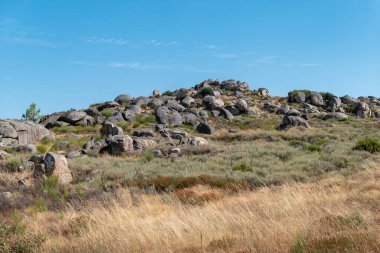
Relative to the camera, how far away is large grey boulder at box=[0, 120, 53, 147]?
31234 mm

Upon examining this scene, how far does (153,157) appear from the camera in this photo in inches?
979

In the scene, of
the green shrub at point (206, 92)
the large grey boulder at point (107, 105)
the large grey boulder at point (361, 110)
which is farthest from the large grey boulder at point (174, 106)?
the large grey boulder at point (361, 110)

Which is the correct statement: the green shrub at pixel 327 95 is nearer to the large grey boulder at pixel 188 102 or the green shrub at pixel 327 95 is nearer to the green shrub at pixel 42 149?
the large grey boulder at pixel 188 102

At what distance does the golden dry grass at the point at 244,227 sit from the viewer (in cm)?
582

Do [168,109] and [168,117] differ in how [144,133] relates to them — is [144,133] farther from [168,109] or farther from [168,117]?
[168,109]

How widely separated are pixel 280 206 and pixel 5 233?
18.2 feet

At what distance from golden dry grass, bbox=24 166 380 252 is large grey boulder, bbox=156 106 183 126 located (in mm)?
29195

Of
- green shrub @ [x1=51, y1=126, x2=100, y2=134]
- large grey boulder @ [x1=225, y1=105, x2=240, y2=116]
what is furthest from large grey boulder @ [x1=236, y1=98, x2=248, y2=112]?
green shrub @ [x1=51, y1=126, x2=100, y2=134]

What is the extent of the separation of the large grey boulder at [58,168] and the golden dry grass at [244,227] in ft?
24.5

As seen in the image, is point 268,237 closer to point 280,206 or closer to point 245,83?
point 280,206

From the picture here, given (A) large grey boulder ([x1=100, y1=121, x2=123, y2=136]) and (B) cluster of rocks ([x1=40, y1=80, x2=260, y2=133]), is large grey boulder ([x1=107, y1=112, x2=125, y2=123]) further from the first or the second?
(A) large grey boulder ([x1=100, y1=121, x2=123, y2=136])

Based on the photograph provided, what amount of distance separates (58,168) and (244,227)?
13120mm

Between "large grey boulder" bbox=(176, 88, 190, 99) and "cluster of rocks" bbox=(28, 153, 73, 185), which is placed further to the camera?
"large grey boulder" bbox=(176, 88, 190, 99)

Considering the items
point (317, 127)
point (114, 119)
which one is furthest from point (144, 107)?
point (317, 127)
